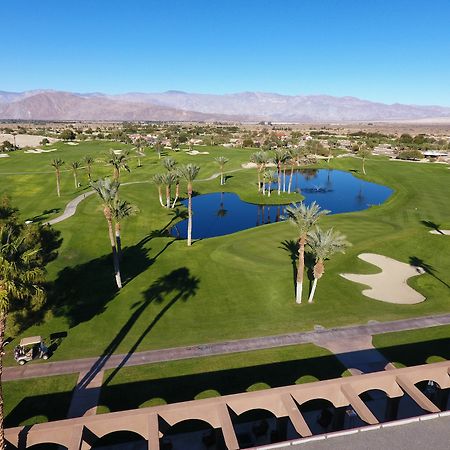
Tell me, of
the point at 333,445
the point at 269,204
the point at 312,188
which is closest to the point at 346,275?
the point at 333,445

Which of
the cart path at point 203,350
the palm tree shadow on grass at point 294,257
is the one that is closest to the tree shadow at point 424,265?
the cart path at point 203,350

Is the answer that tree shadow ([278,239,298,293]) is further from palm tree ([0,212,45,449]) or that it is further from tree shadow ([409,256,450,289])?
palm tree ([0,212,45,449])

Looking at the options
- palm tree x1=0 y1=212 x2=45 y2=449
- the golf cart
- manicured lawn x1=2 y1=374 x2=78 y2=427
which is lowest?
manicured lawn x1=2 y1=374 x2=78 y2=427

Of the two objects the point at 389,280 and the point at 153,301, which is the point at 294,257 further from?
the point at 153,301

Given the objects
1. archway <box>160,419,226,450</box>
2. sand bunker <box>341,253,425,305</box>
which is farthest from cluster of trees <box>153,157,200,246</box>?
archway <box>160,419,226,450</box>

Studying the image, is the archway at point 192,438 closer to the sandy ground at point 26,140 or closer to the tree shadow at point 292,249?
the tree shadow at point 292,249

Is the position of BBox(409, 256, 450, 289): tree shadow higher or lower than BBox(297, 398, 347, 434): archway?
higher

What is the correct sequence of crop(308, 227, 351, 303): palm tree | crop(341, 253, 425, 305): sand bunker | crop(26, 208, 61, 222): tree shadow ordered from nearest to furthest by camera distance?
1. crop(308, 227, 351, 303): palm tree
2. crop(341, 253, 425, 305): sand bunker
3. crop(26, 208, 61, 222): tree shadow
